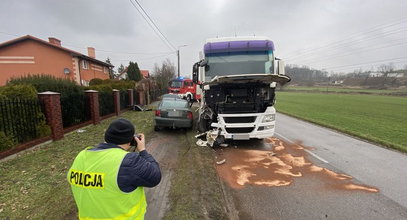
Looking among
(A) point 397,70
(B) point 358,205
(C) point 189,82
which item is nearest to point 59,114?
(B) point 358,205

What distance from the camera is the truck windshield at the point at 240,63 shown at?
701 cm

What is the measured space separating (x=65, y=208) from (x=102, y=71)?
31.7m

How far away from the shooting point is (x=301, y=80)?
3292 inches

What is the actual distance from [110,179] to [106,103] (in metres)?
11.9

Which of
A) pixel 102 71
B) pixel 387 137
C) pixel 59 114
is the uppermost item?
pixel 102 71

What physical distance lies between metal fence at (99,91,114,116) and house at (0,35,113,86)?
11269mm

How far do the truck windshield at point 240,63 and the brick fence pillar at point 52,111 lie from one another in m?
5.06

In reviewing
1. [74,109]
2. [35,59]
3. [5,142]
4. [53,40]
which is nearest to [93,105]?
[74,109]

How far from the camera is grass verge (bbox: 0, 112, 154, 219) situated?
10.3ft

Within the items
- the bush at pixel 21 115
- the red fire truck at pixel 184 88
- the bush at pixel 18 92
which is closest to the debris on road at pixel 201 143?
the bush at pixel 21 115

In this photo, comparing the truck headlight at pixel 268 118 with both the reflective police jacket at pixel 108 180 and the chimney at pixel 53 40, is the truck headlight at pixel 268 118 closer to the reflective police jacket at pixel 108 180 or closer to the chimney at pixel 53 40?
the reflective police jacket at pixel 108 180

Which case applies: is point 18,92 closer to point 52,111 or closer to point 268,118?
point 52,111

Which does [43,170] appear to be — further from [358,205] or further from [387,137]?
[387,137]

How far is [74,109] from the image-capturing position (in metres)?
8.81
